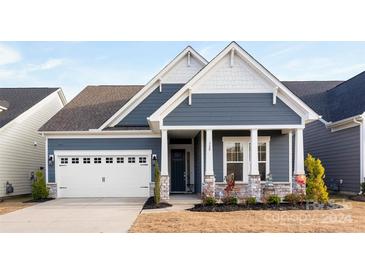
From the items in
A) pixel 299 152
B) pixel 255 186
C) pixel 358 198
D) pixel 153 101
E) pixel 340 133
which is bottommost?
pixel 358 198

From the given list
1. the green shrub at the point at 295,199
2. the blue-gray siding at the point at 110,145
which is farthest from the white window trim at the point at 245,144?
the blue-gray siding at the point at 110,145

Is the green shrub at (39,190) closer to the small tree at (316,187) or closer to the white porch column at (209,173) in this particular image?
the white porch column at (209,173)

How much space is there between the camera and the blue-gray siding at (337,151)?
1666cm

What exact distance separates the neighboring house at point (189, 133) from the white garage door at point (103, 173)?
5 centimetres

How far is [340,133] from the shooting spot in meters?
18.0

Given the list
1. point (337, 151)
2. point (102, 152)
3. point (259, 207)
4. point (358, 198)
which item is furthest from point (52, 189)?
point (337, 151)

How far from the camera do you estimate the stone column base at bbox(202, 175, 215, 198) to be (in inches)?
543

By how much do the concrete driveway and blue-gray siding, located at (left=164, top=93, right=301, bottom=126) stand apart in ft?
13.1

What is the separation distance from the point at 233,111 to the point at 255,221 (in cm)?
559

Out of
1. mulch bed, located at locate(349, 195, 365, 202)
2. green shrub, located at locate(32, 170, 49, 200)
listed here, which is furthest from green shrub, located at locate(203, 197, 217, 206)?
green shrub, located at locate(32, 170, 49, 200)

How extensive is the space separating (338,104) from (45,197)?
1562 centimetres

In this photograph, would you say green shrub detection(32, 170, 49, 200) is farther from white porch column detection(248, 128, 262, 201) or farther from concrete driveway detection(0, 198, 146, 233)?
white porch column detection(248, 128, 262, 201)

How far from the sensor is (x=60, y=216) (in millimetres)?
11047

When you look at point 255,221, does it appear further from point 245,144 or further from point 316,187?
point 245,144
